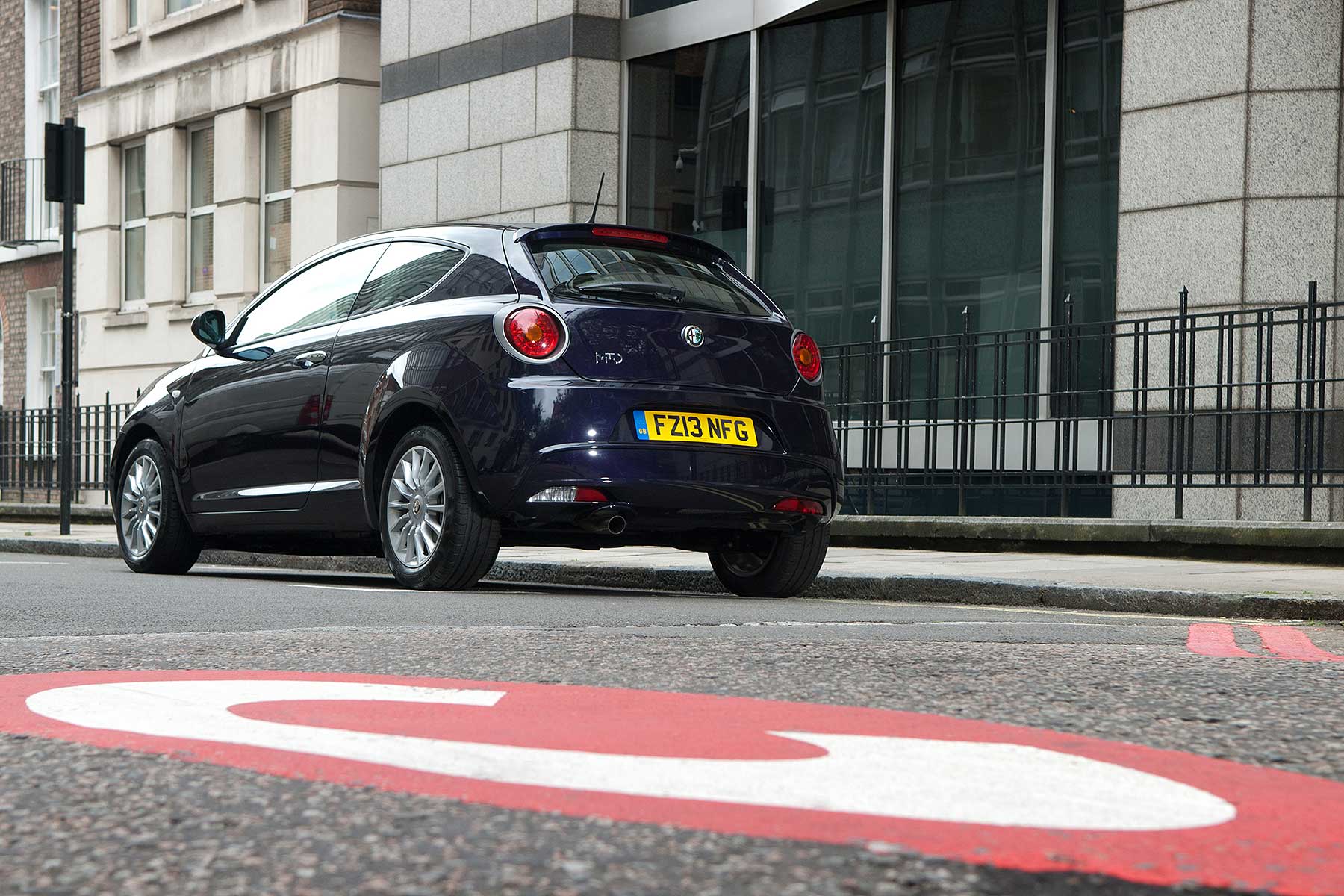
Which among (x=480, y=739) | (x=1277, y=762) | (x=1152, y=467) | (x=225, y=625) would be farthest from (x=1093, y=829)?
(x=1152, y=467)

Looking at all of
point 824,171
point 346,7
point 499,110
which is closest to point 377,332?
point 824,171

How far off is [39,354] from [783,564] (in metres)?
19.5

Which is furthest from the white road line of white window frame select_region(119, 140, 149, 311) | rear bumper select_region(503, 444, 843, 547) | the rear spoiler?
white window frame select_region(119, 140, 149, 311)

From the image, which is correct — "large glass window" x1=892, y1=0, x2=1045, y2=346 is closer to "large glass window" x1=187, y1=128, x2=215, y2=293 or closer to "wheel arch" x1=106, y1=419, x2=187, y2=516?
"wheel arch" x1=106, y1=419, x2=187, y2=516

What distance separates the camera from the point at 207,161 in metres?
21.9

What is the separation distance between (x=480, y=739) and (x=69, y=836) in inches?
34.8

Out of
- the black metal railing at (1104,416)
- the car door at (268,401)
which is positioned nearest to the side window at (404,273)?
the car door at (268,401)

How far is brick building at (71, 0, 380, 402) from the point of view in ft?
63.6

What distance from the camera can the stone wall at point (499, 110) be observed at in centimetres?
1662

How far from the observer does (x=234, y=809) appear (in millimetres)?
2766

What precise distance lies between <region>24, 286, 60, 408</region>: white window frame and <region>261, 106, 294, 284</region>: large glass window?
5.61 metres

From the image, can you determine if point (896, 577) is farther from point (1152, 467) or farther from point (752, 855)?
point (752, 855)

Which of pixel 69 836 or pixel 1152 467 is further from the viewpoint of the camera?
pixel 1152 467

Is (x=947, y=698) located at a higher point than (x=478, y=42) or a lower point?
lower
